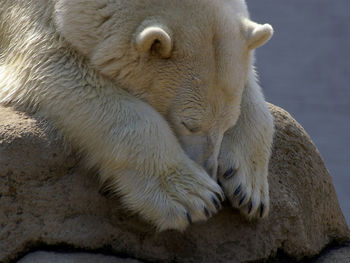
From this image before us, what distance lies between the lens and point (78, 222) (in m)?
3.43

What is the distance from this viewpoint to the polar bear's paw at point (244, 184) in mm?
3557

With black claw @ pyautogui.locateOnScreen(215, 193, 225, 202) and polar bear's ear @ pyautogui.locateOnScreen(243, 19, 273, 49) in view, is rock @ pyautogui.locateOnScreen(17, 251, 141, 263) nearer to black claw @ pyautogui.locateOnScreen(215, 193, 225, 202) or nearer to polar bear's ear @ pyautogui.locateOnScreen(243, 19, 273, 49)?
black claw @ pyautogui.locateOnScreen(215, 193, 225, 202)

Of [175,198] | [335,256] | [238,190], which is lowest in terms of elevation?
[335,256]

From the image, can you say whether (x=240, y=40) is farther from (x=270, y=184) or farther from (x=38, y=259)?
(x=38, y=259)

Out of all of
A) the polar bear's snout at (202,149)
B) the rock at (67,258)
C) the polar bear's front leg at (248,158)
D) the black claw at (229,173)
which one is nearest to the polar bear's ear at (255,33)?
the polar bear's front leg at (248,158)

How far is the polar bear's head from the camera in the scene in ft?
11.2

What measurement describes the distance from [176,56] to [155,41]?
5.6 inches

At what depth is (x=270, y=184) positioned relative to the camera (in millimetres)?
3924

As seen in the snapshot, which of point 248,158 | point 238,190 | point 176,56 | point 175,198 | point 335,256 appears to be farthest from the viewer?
point 335,256

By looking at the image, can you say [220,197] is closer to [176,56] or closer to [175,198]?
[175,198]

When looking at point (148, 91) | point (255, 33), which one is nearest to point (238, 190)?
point (148, 91)

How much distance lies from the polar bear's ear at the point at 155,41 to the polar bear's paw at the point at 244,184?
0.65 m

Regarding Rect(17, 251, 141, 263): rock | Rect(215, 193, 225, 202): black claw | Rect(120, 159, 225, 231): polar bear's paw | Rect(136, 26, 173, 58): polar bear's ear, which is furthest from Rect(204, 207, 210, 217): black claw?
Rect(136, 26, 173, 58): polar bear's ear

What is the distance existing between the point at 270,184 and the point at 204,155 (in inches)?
24.1
